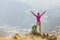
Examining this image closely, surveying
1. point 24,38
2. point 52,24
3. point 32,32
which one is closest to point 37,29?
point 32,32

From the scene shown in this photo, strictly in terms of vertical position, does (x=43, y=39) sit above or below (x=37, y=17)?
below

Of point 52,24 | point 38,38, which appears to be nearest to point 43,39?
point 38,38

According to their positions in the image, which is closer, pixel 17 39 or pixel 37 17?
pixel 17 39

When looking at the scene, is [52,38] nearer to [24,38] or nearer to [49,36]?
[49,36]

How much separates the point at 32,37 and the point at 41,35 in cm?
117

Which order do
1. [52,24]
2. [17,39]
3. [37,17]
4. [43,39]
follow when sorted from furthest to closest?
[52,24] < [37,17] < [43,39] < [17,39]

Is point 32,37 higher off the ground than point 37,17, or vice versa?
point 37,17

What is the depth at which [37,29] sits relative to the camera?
2897 centimetres

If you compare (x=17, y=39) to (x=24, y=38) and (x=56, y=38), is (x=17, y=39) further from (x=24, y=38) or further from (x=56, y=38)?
(x=56, y=38)

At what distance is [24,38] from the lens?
2641 cm

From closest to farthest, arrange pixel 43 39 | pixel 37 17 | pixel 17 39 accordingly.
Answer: pixel 17 39, pixel 43 39, pixel 37 17

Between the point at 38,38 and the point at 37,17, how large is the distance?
2.89 metres

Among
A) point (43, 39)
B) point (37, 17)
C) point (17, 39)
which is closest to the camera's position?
point (17, 39)

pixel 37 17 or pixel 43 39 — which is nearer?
pixel 43 39
